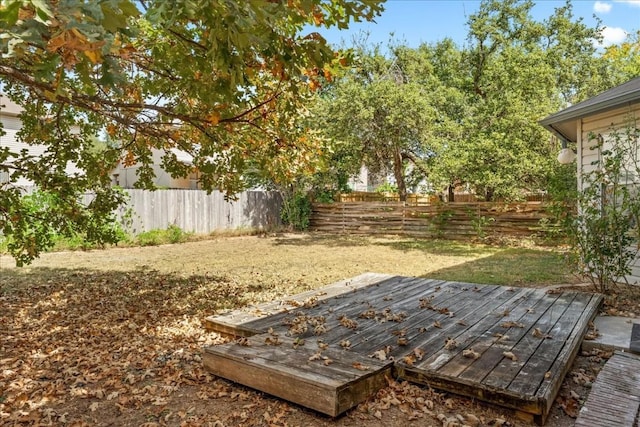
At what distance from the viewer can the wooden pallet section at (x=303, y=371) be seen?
7.69 feet

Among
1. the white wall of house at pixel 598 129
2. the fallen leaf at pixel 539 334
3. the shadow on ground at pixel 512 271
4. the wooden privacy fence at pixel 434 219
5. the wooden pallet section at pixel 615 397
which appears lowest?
the shadow on ground at pixel 512 271

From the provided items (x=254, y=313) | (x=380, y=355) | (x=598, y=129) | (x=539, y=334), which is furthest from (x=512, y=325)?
(x=598, y=129)

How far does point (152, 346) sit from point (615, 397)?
3.36 meters

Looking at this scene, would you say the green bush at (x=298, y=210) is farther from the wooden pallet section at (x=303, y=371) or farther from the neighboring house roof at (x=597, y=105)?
the wooden pallet section at (x=303, y=371)

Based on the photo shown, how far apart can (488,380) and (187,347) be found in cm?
243

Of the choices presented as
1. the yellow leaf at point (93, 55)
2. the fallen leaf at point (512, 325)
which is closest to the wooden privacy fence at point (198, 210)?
the fallen leaf at point (512, 325)

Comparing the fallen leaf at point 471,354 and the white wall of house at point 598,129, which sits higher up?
the white wall of house at point 598,129

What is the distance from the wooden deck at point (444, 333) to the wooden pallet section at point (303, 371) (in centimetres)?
1

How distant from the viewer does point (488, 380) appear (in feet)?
7.97

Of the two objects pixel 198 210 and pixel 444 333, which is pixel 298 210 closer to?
pixel 198 210

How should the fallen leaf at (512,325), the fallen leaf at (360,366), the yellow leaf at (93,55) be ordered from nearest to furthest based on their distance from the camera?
the yellow leaf at (93,55)
the fallen leaf at (360,366)
the fallen leaf at (512,325)

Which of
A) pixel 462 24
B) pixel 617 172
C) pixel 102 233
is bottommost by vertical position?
pixel 102 233

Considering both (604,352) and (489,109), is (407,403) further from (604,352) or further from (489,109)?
(489,109)

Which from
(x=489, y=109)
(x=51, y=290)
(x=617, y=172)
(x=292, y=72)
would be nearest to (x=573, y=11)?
(x=489, y=109)
